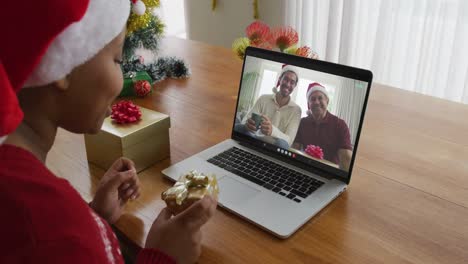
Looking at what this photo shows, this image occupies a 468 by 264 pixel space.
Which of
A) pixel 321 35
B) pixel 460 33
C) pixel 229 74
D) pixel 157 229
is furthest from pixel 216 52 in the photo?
pixel 157 229

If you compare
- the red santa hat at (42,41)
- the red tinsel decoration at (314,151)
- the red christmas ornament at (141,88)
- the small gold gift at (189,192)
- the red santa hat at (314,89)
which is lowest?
the small gold gift at (189,192)

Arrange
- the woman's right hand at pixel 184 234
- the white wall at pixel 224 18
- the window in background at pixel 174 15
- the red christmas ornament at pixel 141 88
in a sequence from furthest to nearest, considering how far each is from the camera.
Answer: the window in background at pixel 174 15 < the white wall at pixel 224 18 < the red christmas ornament at pixel 141 88 < the woman's right hand at pixel 184 234

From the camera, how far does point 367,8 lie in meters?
2.20

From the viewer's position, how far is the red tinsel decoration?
938mm

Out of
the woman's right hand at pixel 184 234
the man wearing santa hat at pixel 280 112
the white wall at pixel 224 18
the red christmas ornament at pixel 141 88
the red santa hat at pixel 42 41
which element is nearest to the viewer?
the red santa hat at pixel 42 41

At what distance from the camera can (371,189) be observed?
0.92 metres

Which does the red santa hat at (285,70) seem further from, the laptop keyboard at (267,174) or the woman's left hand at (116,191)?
the woman's left hand at (116,191)

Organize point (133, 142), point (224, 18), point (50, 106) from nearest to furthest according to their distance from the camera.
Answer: point (50, 106) → point (133, 142) → point (224, 18)

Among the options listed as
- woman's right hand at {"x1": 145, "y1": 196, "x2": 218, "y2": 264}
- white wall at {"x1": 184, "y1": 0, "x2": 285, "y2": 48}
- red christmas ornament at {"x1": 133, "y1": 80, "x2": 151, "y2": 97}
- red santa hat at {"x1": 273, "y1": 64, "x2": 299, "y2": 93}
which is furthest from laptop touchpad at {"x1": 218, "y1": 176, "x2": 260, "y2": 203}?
white wall at {"x1": 184, "y1": 0, "x2": 285, "y2": 48}

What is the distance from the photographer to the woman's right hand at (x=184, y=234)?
74 centimetres

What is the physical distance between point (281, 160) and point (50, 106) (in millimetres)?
534

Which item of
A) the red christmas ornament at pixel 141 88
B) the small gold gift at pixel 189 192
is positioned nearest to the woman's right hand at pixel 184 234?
the small gold gift at pixel 189 192

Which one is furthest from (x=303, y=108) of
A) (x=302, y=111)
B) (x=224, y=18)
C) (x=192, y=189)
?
(x=224, y=18)

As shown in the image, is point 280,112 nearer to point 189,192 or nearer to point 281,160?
point 281,160
